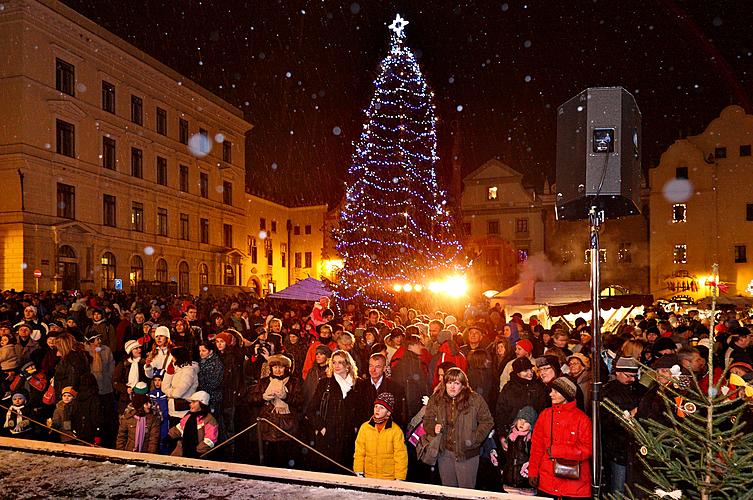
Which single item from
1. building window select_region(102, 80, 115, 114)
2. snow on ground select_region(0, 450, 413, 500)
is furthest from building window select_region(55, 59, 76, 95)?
snow on ground select_region(0, 450, 413, 500)

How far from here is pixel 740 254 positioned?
4547 centimetres

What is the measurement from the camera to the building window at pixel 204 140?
1964 inches

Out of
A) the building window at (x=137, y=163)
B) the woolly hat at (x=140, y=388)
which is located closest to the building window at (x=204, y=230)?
the building window at (x=137, y=163)

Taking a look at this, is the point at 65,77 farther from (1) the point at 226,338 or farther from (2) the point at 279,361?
(2) the point at 279,361

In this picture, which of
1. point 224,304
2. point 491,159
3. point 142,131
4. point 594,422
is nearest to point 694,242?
point 491,159

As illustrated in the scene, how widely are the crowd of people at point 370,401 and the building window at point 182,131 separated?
3797 cm

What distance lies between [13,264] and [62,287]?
2.66m

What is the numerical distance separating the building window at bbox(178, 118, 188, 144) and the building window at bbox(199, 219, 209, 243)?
21.5ft

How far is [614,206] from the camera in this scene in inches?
207

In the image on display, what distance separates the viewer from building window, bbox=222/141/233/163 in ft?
174

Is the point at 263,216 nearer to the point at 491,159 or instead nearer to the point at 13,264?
the point at 491,159

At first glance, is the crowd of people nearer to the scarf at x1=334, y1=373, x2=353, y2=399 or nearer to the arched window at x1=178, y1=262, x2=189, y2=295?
the scarf at x1=334, y1=373, x2=353, y2=399

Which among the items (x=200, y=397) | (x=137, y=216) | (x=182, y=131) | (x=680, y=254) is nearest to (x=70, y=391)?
(x=200, y=397)

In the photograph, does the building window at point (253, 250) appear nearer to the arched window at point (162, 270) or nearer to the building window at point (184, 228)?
the building window at point (184, 228)
